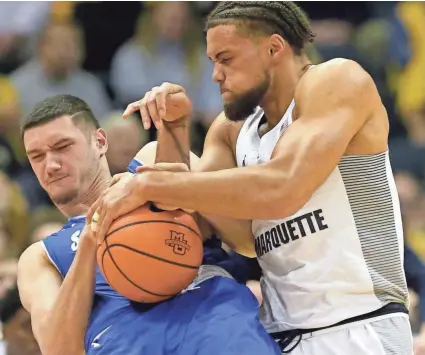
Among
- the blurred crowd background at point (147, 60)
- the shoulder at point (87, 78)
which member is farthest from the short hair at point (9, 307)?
the shoulder at point (87, 78)

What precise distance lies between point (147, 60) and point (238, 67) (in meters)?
3.56

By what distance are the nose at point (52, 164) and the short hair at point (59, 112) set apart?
A: 0.17 m

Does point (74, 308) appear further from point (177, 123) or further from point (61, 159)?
point (177, 123)

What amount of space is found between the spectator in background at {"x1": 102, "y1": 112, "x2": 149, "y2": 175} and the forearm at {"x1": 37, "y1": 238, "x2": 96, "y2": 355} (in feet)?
7.19

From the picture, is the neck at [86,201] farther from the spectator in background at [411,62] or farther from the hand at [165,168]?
the spectator in background at [411,62]

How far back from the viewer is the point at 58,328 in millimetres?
3055

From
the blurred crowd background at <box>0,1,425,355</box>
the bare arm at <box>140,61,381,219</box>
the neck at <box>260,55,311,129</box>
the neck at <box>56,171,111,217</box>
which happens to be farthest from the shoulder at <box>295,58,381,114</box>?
the blurred crowd background at <box>0,1,425,355</box>

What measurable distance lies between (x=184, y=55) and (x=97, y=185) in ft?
10.3

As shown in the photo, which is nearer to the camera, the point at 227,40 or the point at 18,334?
the point at 227,40

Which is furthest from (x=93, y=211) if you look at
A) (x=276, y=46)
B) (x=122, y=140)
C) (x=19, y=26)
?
(x=19, y=26)

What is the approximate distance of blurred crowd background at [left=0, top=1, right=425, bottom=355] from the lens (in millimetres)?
6176

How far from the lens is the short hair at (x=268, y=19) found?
9.78 ft

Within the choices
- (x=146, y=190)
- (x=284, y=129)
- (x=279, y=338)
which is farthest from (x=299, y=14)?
(x=279, y=338)

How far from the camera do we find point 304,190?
270cm
